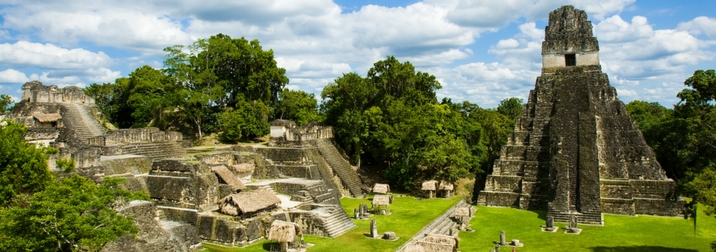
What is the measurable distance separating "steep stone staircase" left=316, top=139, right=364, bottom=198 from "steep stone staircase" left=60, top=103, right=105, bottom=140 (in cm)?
1207

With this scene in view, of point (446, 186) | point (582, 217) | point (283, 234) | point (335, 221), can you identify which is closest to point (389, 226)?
point (335, 221)

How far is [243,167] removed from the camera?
22906mm

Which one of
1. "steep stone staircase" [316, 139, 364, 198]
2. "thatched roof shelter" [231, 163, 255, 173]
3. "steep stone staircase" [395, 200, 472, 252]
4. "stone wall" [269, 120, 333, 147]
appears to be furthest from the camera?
"steep stone staircase" [316, 139, 364, 198]

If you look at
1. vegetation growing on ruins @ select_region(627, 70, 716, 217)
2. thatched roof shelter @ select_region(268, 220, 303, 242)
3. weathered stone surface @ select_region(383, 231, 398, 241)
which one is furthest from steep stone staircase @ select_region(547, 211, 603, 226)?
thatched roof shelter @ select_region(268, 220, 303, 242)

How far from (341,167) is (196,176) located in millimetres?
11629

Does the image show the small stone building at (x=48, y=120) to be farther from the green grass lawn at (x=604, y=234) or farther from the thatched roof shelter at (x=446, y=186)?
the green grass lawn at (x=604, y=234)

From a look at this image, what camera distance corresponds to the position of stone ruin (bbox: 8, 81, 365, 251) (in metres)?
16.7

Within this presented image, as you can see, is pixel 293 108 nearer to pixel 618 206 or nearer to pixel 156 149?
pixel 156 149

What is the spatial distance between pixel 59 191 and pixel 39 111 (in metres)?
18.5

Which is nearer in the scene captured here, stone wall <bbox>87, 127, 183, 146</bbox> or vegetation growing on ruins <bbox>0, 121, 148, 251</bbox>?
vegetation growing on ruins <bbox>0, 121, 148, 251</bbox>

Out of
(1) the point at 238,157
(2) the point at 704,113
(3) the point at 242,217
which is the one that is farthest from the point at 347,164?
(2) the point at 704,113

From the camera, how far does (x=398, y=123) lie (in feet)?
104

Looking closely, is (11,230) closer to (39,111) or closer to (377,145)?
(39,111)

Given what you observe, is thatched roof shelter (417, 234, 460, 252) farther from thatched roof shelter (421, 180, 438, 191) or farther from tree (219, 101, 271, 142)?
tree (219, 101, 271, 142)
